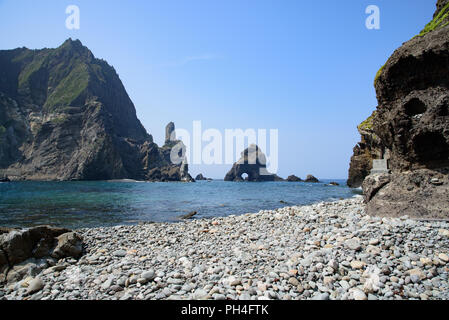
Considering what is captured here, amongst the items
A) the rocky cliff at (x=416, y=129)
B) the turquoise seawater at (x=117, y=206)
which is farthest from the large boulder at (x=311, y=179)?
the rocky cliff at (x=416, y=129)

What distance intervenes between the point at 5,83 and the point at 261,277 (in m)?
238

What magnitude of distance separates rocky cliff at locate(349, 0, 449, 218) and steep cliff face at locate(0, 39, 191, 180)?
470ft

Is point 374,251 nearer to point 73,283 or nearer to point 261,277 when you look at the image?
point 261,277

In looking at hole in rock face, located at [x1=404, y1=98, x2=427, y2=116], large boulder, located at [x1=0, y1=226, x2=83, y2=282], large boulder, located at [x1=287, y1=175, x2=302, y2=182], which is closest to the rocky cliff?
hole in rock face, located at [x1=404, y1=98, x2=427, y2=116]

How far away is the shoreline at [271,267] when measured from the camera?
5008 mm

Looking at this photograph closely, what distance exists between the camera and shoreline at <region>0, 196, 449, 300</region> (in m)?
5.01

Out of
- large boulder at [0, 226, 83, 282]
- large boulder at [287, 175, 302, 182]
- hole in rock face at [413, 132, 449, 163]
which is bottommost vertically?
large boulder at [287, 175, 302, 182]

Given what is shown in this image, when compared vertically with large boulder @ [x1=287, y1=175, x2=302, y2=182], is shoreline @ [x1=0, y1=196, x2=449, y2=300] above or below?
above

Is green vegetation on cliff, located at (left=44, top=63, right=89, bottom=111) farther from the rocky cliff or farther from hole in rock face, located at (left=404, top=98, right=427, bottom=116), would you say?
hole in rock face, located at (left=404, top=98, right=427, bottom=116)

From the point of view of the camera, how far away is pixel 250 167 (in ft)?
621

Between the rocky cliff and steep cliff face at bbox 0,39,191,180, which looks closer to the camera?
the rocky cliff

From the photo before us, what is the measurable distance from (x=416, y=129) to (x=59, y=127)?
16917 centimetres
